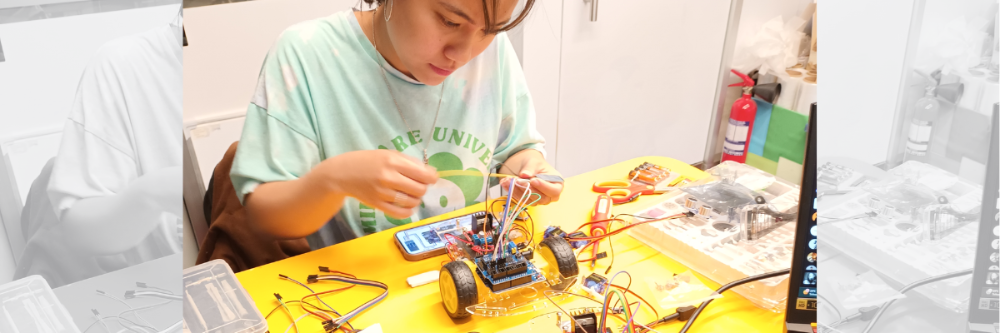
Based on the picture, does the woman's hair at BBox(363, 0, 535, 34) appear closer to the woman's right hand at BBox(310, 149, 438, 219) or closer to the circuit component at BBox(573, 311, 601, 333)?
the woman's right hand at BBox(310, 149, 438, 219)

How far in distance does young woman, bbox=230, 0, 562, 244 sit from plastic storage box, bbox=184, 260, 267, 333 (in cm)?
18

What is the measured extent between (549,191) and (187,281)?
2.06ft

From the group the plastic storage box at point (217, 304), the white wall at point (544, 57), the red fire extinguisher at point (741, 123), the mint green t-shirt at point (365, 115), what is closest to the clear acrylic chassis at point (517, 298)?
the plastic storage box at point (217, 304)

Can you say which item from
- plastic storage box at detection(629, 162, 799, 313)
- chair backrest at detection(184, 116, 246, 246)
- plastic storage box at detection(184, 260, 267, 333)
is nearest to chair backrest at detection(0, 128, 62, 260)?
plastic storage box at detection(184, 260, 267, 333)

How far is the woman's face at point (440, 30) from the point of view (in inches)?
38.3

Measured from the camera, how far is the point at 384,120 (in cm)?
127

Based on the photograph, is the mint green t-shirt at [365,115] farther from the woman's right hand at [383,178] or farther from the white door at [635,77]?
the white door at [635,77]

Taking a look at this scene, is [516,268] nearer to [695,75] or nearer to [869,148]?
[869,148]

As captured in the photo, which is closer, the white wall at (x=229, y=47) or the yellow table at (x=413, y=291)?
the yellow table at (x=413, y=291)

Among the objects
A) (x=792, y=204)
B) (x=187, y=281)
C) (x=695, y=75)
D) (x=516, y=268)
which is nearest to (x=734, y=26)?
(x=695, y=75)

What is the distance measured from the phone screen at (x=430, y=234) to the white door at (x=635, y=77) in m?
1.35

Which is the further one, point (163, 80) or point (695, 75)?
point (695, 75)

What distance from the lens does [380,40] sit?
123cm

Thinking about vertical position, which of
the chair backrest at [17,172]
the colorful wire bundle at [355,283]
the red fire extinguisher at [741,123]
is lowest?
the red fire extinguisher at [741,123]
